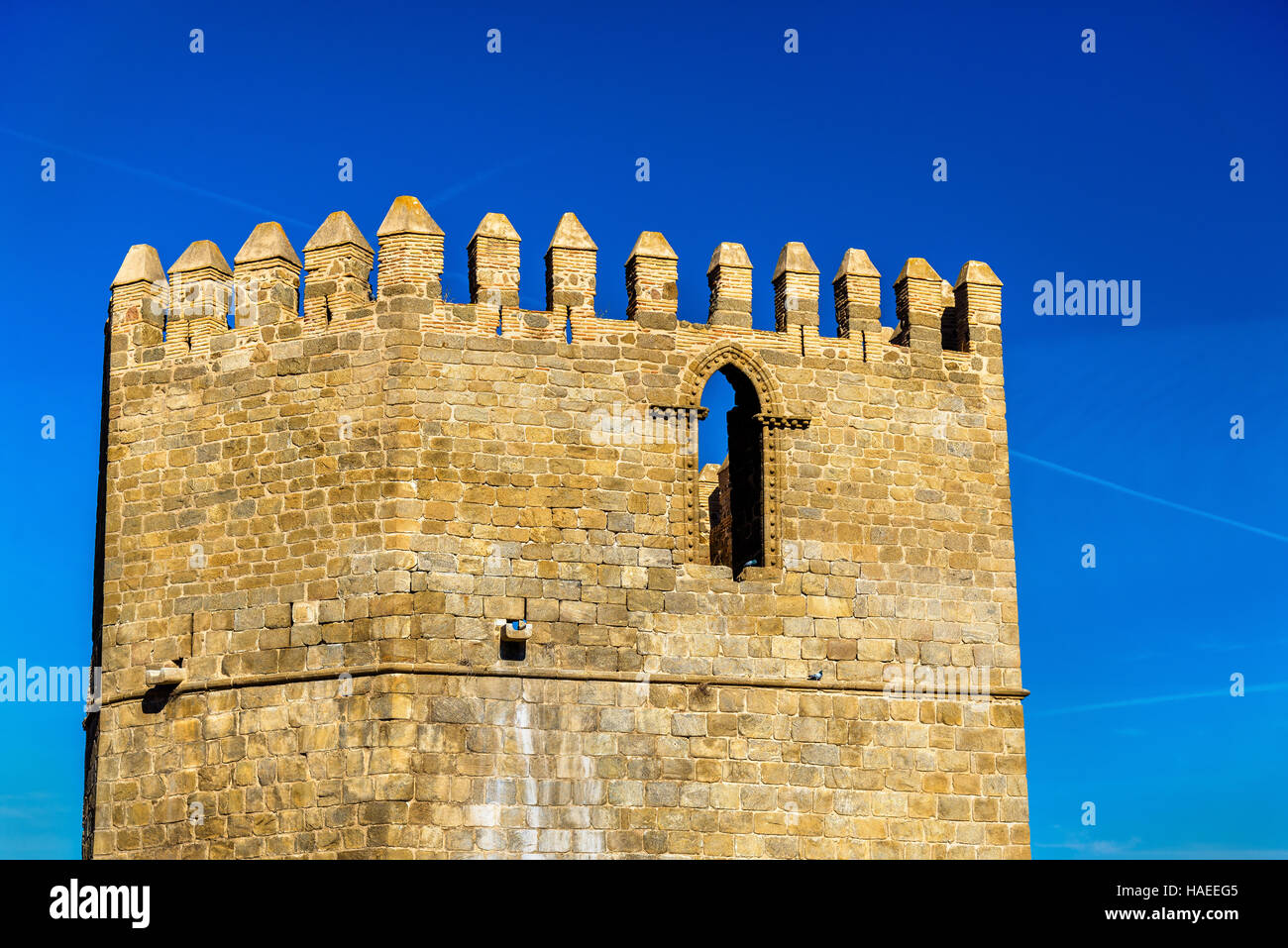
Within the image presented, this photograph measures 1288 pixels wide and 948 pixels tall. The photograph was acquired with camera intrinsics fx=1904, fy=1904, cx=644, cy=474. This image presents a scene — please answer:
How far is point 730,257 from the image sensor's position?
63.0ft

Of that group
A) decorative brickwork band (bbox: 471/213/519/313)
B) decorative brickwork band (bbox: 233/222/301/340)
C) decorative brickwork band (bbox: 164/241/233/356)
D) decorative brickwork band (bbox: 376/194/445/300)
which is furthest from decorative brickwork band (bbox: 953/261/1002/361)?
decorative brickwork band (bbox: 164/241/233/356)

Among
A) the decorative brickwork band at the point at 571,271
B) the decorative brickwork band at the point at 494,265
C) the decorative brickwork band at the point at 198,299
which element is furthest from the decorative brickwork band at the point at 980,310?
the decorative brickwork band at the point at 198,299

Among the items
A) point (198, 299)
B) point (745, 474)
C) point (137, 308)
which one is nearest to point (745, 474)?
point (745, 474)

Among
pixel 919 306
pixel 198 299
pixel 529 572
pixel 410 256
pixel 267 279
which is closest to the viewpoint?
pixel 529 572

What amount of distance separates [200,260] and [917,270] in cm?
735

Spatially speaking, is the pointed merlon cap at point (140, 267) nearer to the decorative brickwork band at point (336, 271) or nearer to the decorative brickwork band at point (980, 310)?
the decorative brickwork band at point (336, 271)

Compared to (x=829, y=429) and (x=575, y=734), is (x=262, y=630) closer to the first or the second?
(x=575, y=734)

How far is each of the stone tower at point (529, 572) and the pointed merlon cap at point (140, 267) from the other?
44mm

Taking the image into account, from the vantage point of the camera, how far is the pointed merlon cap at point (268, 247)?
18.7m

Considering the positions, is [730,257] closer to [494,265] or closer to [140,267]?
[494,265]

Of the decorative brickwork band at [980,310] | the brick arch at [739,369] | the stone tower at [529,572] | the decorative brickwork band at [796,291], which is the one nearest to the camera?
the stone tower at [529,572]

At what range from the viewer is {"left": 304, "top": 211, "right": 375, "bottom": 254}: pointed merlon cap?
60.4 feet

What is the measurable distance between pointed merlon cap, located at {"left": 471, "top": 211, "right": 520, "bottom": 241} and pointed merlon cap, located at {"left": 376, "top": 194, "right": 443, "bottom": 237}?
0.41 meters
